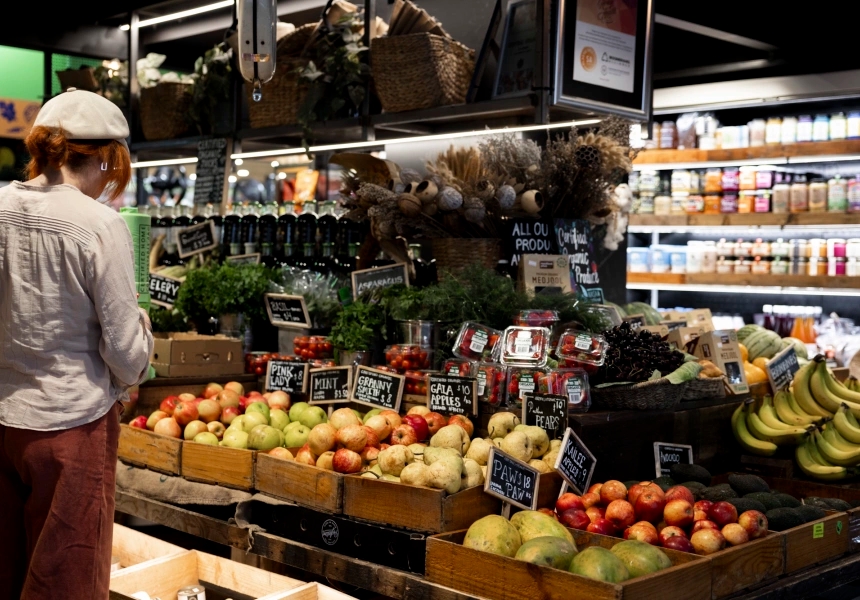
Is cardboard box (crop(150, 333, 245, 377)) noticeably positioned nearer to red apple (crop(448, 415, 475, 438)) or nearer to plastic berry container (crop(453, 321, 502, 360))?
plastic berry container (crop(453, 321, 502, 360))

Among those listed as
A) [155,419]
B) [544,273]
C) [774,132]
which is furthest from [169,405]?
[774,132]

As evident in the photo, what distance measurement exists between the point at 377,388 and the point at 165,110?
3334mm

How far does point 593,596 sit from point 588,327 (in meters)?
1.56

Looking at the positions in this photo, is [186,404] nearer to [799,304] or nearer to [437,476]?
[437,476]

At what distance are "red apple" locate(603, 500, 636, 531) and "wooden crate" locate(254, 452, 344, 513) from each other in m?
0.79

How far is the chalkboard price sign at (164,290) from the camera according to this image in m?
5.17

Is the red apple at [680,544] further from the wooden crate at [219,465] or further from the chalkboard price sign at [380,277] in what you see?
the chalkboard price sign at [380,277]

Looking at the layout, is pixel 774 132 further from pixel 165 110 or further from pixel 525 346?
pixel 525 346

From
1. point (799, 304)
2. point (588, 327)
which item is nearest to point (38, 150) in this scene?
point (588, 327)

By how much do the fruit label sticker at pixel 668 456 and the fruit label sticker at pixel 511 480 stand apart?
2.08 feet

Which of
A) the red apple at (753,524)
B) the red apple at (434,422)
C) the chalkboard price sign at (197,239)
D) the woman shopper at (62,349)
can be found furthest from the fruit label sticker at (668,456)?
the chalkboard price sign at (197,239)

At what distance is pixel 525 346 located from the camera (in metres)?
3.46

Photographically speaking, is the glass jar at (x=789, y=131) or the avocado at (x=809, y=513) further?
the glass jar at (x=789, y=131)

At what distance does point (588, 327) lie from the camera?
372 cm
